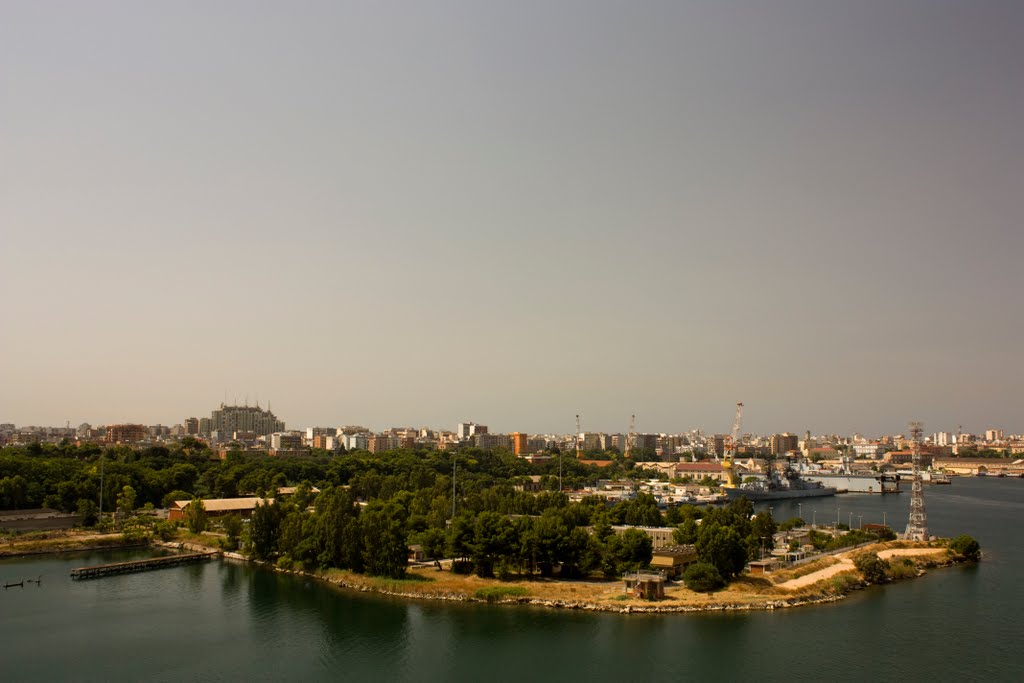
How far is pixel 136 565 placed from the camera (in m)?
18.1

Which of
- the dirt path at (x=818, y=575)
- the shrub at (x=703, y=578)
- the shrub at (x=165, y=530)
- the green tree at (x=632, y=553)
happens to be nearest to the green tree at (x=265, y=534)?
the shrub at (x=165, y=530)

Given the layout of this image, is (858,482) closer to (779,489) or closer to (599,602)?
(779,489)

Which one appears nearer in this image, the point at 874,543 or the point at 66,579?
the point at 66,579

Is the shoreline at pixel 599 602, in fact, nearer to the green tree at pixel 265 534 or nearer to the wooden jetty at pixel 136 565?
the green tree at pixel 265 534

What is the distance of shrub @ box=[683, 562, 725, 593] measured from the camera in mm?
14749

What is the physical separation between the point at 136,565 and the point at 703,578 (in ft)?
43.2

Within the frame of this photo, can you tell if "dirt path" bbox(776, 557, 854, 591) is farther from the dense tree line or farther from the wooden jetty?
the wooden jetty

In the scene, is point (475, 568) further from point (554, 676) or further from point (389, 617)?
point (554, 676)

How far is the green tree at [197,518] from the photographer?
22.2m

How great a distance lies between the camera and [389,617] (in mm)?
13656

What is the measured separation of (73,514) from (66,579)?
293 inches

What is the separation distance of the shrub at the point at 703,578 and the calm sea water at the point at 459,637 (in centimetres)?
113

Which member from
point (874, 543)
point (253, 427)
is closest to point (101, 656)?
point (874, 543)

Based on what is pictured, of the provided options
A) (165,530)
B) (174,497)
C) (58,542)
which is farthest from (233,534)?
(174,497)
